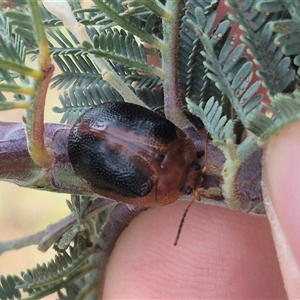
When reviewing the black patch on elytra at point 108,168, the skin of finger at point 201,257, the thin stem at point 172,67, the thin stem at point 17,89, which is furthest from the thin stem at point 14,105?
the skin of finger at point 201,257

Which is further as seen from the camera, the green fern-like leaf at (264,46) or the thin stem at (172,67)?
the thin stem at (172,67)

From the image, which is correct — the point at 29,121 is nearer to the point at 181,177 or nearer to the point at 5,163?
the point at 5,163

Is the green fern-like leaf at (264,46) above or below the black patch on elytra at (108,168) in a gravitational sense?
above

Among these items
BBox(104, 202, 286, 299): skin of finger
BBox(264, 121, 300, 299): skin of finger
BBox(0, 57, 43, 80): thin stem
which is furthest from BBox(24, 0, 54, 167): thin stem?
BBox(104, 202, 286, 299): skin of finger

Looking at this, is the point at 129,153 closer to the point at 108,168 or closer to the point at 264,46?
the point at 108,168

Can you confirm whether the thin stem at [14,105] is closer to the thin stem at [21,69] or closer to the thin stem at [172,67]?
the thin stem at [21,69]

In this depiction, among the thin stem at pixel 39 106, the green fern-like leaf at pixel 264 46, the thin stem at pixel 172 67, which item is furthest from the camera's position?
the thin stem at pixel 172 67

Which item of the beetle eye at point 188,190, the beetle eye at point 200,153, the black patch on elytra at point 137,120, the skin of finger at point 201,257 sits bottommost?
the skin of finger at point 201,257

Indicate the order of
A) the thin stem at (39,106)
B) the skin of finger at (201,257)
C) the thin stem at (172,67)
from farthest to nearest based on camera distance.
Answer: the skin of finger at (201,257) < the thin stem at (172,67) < the thin stem at (39,106)
